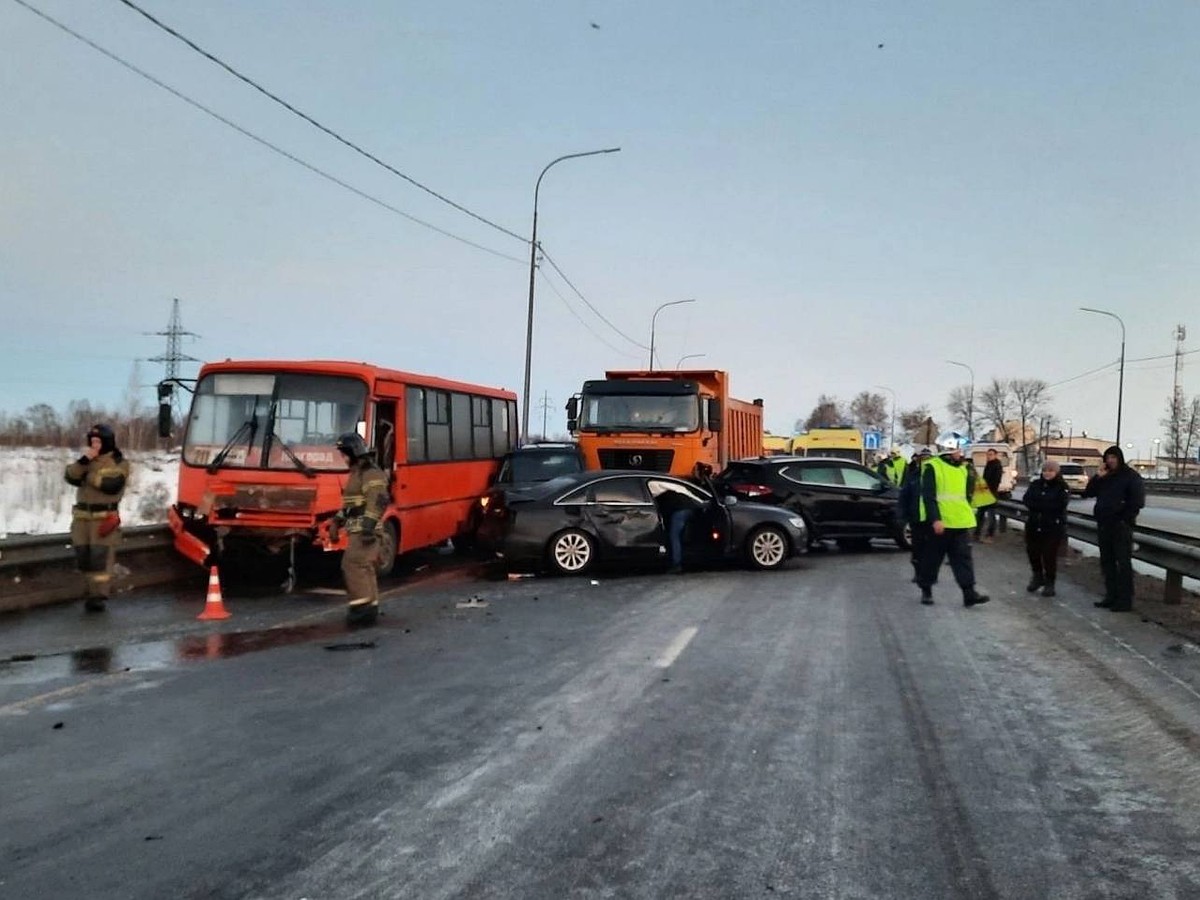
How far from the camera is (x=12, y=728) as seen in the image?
20.4 feet

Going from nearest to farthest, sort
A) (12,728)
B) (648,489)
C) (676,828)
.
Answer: (676,828)
(12,728)
(648,489)

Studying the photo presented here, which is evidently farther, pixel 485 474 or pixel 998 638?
pixel 485 474

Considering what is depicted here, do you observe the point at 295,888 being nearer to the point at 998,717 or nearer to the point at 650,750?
the point at 650,750

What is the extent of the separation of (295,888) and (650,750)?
2.34 meters

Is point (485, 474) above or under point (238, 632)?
above

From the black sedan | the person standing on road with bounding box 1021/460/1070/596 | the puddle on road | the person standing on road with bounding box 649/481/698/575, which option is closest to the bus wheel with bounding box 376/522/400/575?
the black sedan

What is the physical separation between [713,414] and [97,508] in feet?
42.7

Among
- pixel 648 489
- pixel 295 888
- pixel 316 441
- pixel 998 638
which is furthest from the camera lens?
pixel 648 489

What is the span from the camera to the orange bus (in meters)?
12.3

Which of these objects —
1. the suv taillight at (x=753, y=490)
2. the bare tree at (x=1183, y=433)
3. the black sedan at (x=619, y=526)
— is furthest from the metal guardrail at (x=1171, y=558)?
the bare tree at (x=1183, y=433)

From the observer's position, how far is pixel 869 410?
11850 centimetres

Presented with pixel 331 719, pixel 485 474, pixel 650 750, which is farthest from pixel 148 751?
pixel 485 474

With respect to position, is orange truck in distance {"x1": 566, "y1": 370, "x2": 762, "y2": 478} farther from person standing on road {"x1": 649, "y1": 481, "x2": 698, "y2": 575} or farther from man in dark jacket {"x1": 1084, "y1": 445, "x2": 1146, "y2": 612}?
man in dark jacket {"x1": 1084, "y1": 445, "x2": 1146, "y2": 612}

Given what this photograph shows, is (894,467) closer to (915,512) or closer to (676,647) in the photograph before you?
(915,512)
